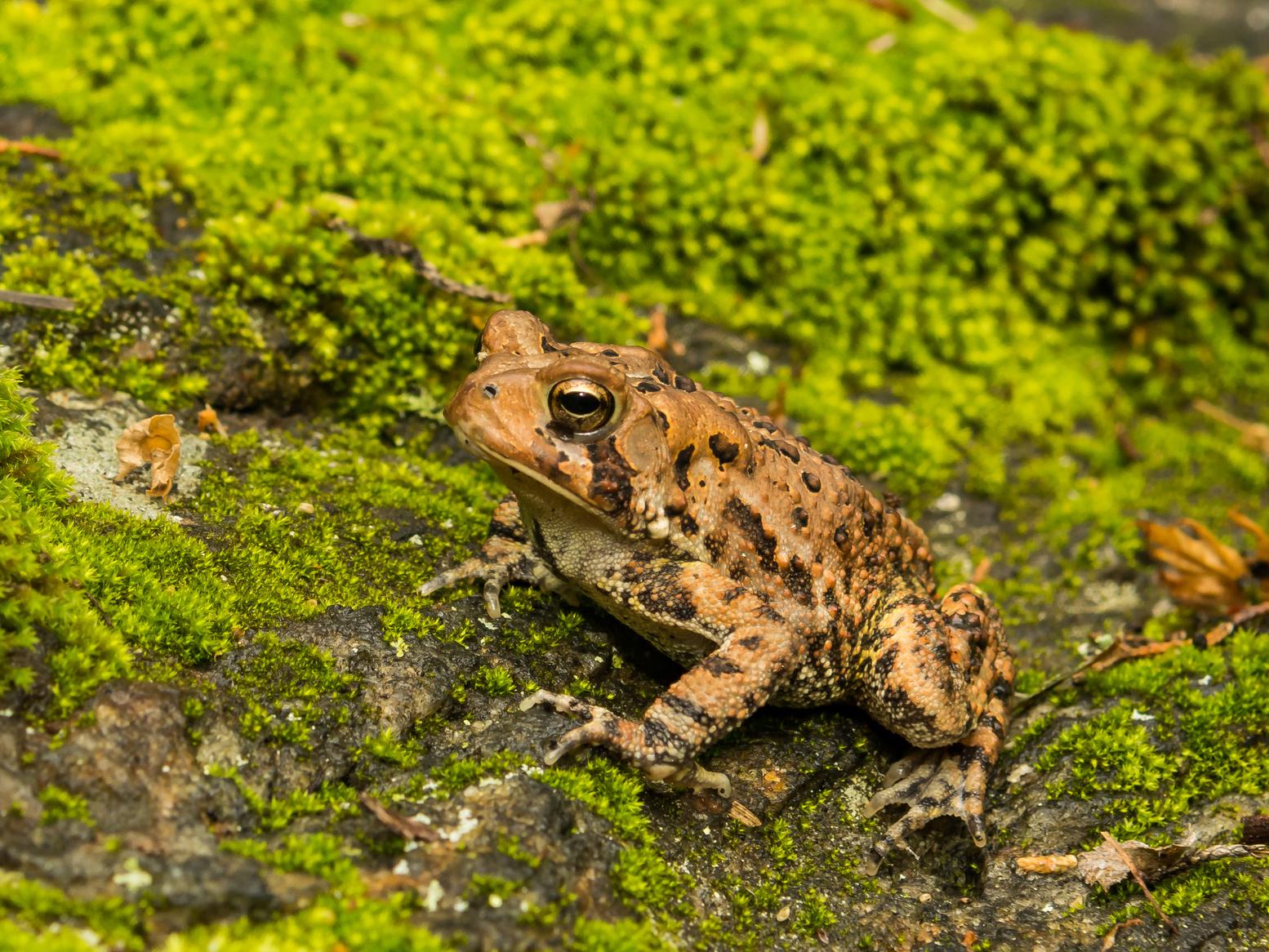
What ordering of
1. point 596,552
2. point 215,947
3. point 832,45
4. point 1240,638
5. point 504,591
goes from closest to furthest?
1. point 215,947
2. point 596,552
3. point 504,591
4. point 1240,638
5. point 832,45

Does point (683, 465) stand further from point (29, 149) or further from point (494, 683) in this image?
point (29, 149)

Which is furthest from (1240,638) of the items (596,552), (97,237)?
(97,237)

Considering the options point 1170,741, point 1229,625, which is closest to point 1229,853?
point 1170,741

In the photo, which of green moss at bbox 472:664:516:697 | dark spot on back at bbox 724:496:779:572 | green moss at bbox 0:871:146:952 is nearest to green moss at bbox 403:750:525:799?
green moss at bbox 472:664:516:697

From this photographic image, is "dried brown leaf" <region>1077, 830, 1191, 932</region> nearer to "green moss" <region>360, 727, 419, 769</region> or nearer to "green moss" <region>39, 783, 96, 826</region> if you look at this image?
"green moss" <region>360, 727, 419, 769</region>

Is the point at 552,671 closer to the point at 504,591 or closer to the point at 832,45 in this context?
the point at 504,591

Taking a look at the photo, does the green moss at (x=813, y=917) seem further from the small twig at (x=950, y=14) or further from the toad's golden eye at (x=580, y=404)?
the small twig at (x=950, y=14)
